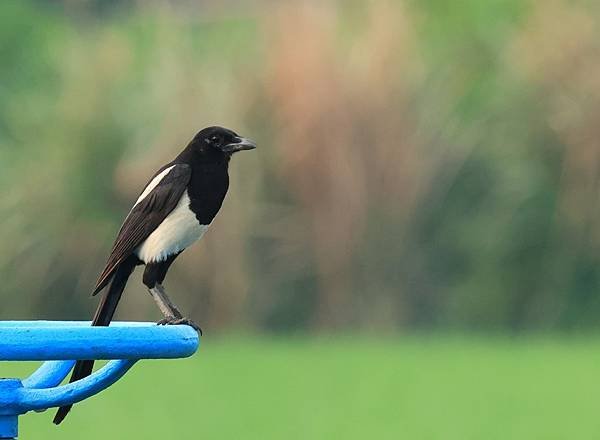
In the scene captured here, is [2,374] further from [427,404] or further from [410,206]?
[410,206]

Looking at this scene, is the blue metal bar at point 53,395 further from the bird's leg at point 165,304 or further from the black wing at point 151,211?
the bird's leg at point 165,304

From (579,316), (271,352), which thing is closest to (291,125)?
(271,352)

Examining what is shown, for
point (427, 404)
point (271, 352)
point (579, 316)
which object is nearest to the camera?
point (427, 404)

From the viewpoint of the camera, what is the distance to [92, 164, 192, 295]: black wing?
11.6 feet

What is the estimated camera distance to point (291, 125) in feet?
32.1

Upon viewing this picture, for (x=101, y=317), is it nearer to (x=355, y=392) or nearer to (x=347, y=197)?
(x=355, y=392)

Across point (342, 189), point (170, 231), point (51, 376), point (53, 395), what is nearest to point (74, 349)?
point (53, 395)

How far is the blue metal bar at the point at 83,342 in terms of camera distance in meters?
2.69

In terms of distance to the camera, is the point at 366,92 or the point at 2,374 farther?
the point at 366,92

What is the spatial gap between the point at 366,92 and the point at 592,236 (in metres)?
1.59

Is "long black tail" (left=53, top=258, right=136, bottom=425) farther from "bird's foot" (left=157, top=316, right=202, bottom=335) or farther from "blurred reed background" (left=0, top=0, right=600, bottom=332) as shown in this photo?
"blurred reed background" (left=0, top=0, right=600, bottom=332)

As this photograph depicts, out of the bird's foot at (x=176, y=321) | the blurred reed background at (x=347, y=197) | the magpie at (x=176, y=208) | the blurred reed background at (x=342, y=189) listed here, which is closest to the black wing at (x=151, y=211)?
the magpie at (x=176, y=208)

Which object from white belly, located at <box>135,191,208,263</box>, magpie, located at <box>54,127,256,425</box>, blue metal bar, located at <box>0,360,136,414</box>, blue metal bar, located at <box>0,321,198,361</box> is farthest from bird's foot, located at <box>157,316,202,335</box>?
blue metal bar, located at <box>0,321,198,361</box>

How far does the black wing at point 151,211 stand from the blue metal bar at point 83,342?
2.26ft
